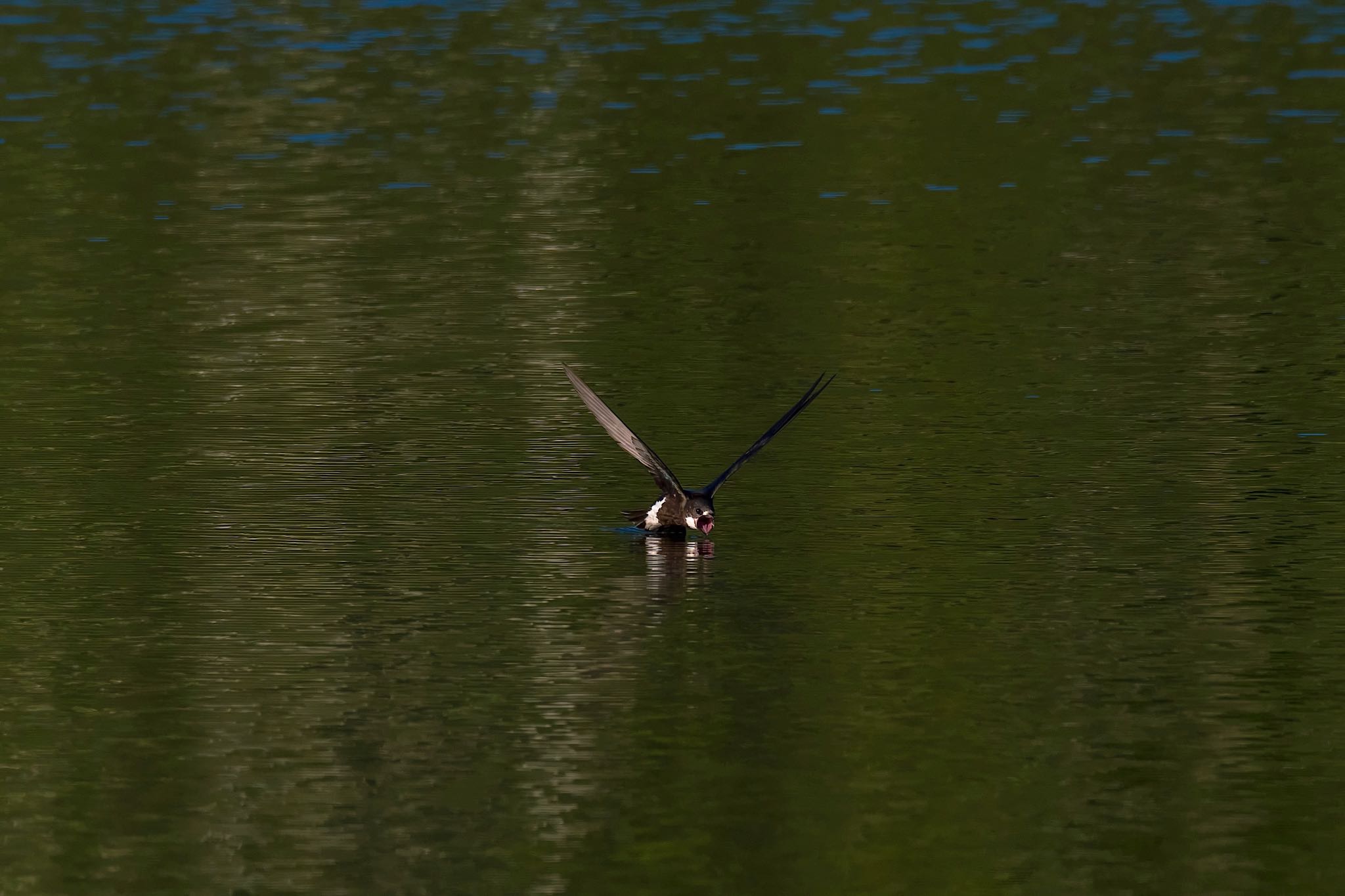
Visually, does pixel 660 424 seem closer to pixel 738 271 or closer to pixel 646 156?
pixel 738 271

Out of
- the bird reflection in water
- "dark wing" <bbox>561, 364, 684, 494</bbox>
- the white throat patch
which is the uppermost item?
"dark wing" <bbox>561, 364, 684, 494</bbox>

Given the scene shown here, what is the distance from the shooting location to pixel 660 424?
20.2 meters

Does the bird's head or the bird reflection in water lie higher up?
the bird's head

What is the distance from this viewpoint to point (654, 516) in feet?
55.3

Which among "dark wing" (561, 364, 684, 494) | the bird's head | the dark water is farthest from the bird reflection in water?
"dark wing" (561, 364, 684, 494)

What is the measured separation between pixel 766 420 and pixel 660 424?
2.77 ft

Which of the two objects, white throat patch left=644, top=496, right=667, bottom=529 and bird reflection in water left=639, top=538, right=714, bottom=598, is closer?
bird reflection in water left=639, top=538, right=714, bottom=598

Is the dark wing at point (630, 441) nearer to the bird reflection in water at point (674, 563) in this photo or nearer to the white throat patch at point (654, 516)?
the white throat patch at point (654, 516)

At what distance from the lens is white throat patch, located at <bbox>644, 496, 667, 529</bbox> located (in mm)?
16703

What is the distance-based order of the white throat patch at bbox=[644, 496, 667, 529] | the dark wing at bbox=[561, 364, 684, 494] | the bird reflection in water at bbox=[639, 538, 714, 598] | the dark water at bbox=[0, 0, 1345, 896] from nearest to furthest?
1. the dark water at bbox=[0, 0, 1345, 896]
2. the bird reflection in water at bbox=[639, 538, 714, 598]
3. the dark wing at bbox=[561, 364, 684, 494]
4. the white throat patch at bbox=[644, 496, 667, 529]

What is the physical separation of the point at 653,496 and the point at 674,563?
66.2 inches

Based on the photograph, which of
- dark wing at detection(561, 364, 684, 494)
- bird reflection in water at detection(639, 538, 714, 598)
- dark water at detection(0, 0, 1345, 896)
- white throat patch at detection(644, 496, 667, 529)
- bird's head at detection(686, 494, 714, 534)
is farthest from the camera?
white throat patch at detection(644, 496, 667, 529)

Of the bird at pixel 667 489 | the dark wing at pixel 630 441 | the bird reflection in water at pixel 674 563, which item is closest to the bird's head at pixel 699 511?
the bird at pixel 667 489

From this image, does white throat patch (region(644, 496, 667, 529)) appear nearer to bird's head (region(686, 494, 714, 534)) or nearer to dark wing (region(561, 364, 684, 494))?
dark wing (region(561, 364, 684, 494))
